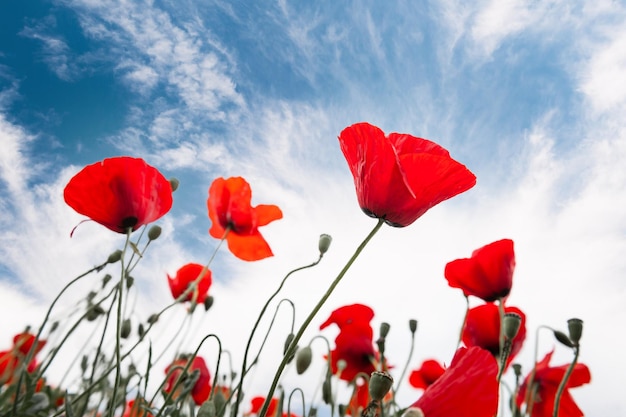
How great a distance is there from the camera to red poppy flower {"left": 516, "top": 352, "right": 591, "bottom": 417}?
2.06 meters

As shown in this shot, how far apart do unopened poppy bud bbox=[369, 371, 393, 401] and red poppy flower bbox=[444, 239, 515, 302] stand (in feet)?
3.08

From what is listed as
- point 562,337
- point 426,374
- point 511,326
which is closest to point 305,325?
point 511,326

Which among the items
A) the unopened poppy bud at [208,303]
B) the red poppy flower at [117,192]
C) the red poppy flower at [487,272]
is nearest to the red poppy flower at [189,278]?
the unopened poppy bud at [208,303]

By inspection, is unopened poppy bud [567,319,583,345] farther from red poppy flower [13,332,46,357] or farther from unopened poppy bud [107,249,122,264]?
red poppy flower [13,332,46,357]

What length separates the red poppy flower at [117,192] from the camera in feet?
5.53

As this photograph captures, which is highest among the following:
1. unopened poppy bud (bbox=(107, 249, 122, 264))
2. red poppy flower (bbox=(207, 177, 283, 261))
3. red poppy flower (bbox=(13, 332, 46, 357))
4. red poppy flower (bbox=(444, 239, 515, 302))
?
red poppy flower (bbox=(207, 177, 283, 261))

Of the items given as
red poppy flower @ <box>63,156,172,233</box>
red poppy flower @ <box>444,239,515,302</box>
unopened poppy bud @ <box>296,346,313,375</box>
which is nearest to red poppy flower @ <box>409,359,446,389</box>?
red poppy flower @ <box>444,239,515,302</box>

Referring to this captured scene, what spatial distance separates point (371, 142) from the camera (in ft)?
3.77

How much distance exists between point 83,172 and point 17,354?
1.22 m

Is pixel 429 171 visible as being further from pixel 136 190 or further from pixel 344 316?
pixel 344 316

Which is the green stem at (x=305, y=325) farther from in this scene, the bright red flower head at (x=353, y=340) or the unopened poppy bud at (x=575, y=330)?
the bright red flower head at (x=353, y=340)

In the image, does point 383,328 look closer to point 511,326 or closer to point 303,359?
point 303,359

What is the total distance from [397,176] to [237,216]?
63.0 inches

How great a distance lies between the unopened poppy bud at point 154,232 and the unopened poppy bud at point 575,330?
1.68 meters
